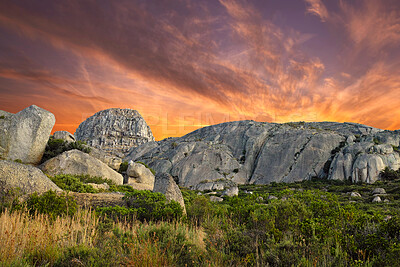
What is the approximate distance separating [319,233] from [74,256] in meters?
5.93

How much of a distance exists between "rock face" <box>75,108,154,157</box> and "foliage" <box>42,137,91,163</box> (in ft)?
434

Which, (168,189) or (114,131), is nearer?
(168,189)

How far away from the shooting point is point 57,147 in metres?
22.8

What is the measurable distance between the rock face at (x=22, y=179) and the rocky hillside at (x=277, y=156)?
4920 cm

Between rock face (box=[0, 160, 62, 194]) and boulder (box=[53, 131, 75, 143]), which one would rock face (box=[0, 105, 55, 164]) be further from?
A: rock face (box=[0, 160, 62, 194])

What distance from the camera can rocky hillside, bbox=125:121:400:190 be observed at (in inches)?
1980

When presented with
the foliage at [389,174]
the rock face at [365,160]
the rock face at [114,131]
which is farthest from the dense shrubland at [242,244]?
the rock face at [114,131]

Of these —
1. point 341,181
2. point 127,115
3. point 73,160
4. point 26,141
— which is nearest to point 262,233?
point 73,160

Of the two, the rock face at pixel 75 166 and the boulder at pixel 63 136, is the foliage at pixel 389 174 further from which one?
the boulder at pixel 63 136

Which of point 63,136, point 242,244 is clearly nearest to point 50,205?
point 242,244

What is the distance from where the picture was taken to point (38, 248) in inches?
195

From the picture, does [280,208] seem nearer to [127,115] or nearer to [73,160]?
[73,160]

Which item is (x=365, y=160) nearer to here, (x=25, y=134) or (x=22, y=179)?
(x=22, y=179)

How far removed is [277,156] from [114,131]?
133m
